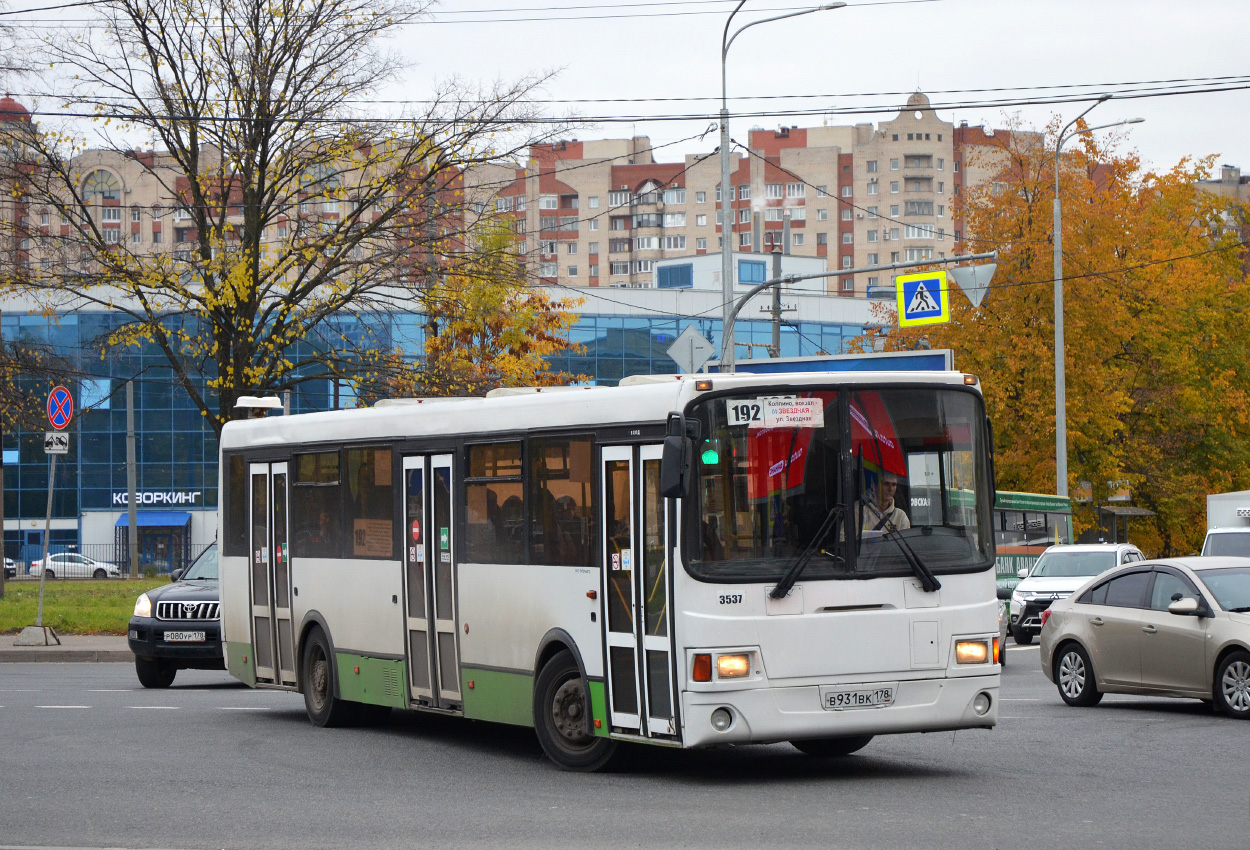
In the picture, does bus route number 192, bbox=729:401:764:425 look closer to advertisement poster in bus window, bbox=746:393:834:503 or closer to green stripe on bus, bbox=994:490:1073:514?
advertisement poster in bus window, bbox=746:393:834:503

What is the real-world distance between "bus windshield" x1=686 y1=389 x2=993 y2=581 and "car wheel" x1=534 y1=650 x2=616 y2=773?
5.20 feet

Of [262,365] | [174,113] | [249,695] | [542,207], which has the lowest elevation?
[249,695]

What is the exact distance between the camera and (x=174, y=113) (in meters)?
28.0

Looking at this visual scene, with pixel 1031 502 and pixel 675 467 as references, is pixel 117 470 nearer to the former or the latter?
pixel 1031 502

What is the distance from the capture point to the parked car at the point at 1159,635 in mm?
15172

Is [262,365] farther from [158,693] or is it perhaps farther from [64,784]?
[64,784]

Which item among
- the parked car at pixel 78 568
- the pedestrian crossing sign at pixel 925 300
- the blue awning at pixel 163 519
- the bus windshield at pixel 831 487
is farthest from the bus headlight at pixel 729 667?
the blue awning at pixel 163 519

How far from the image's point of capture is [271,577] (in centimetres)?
1609

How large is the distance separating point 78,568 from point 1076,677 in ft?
140

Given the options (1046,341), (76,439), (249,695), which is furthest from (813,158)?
(249,695)

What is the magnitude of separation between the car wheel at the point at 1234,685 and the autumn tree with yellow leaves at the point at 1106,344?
2763 centimetres

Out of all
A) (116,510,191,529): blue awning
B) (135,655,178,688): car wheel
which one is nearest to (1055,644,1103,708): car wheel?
(135,655,178,688): car wheel

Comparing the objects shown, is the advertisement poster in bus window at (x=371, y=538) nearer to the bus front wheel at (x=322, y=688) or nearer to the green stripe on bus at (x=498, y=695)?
the bus front wheel at (x=322, y=688)

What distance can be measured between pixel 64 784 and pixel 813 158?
127 meters
